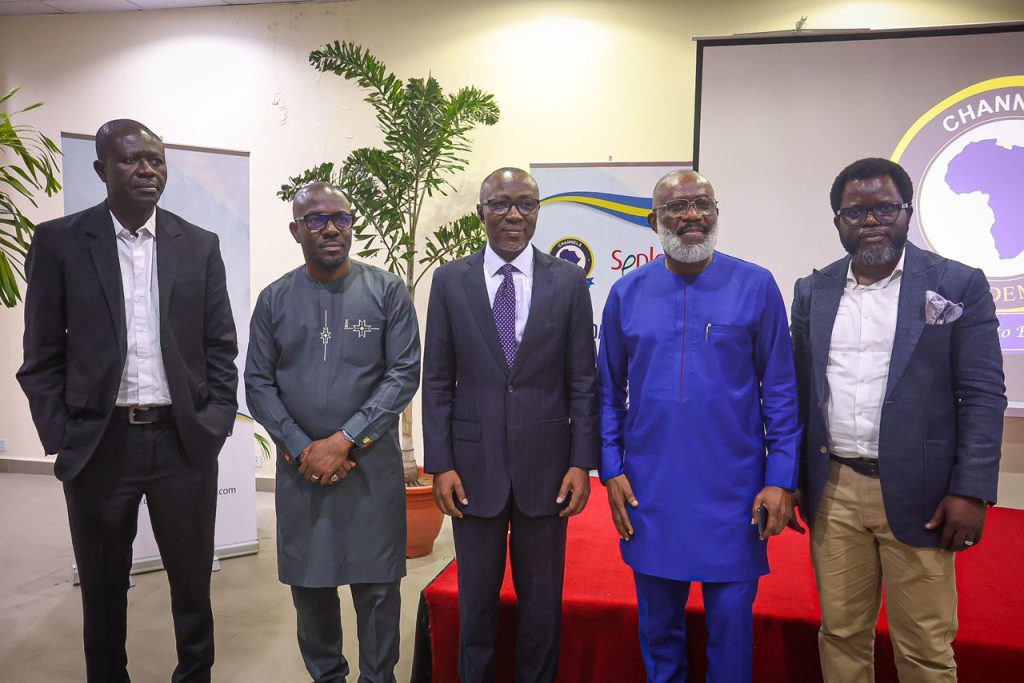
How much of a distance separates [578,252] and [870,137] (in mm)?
A: 1706

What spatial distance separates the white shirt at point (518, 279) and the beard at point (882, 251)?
0.88 m

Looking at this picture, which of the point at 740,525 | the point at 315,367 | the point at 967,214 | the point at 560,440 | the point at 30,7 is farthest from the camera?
the point at 30,7

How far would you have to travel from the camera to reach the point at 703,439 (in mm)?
1973

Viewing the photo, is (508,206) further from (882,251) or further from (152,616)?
(152,616)

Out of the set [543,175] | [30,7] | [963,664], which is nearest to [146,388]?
[963,664]

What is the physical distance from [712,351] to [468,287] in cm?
71

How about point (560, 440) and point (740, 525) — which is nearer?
point (740, 525)

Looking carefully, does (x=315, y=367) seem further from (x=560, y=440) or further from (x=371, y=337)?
(x=560, y=440)

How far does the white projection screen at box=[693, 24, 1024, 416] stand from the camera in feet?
12.8

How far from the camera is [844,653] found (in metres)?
2.00

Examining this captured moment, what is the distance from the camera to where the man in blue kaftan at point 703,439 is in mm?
1957

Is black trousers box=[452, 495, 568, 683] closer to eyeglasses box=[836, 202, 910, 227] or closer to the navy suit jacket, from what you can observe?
the navy suit jacket

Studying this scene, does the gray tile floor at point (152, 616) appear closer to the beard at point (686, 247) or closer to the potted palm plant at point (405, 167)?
the potted palm plant at point (405, 167)

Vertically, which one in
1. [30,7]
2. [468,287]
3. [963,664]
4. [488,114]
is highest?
[30,7]
